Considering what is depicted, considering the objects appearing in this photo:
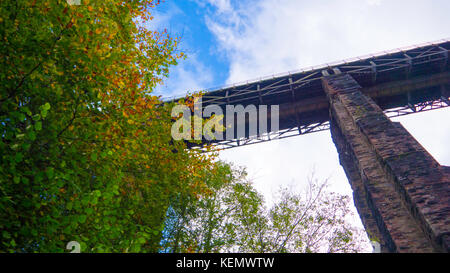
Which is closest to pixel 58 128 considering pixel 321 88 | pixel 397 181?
pixel 397 181

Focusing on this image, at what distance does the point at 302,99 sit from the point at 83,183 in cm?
1299

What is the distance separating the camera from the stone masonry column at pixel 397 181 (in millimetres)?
5449

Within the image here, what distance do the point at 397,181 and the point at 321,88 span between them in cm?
878

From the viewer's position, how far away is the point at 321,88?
14.1 meters

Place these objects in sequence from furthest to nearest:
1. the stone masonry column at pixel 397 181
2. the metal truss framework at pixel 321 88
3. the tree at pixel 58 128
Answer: the metal truss framework at pixel 321 88
the stone masonry column at pixel 397 181
the tree at pixel 58 128

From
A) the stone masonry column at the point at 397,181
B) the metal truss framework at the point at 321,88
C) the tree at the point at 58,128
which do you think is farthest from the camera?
the metal truss framework at the point at 321,88

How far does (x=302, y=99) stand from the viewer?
1448 centimetres

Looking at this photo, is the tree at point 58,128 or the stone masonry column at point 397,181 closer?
the tree at point 58,128

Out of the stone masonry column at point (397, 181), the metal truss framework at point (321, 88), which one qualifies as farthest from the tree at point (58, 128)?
the metal truss framework at point (321, 88)

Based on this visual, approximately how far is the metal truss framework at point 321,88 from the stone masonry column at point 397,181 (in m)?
4.04

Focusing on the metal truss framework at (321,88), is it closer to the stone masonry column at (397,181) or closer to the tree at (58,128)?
the stone masonry column at (397,181)

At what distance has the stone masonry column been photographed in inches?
215

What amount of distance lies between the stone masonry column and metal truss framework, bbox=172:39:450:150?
4040 mm

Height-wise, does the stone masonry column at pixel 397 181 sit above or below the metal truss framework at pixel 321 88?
below
